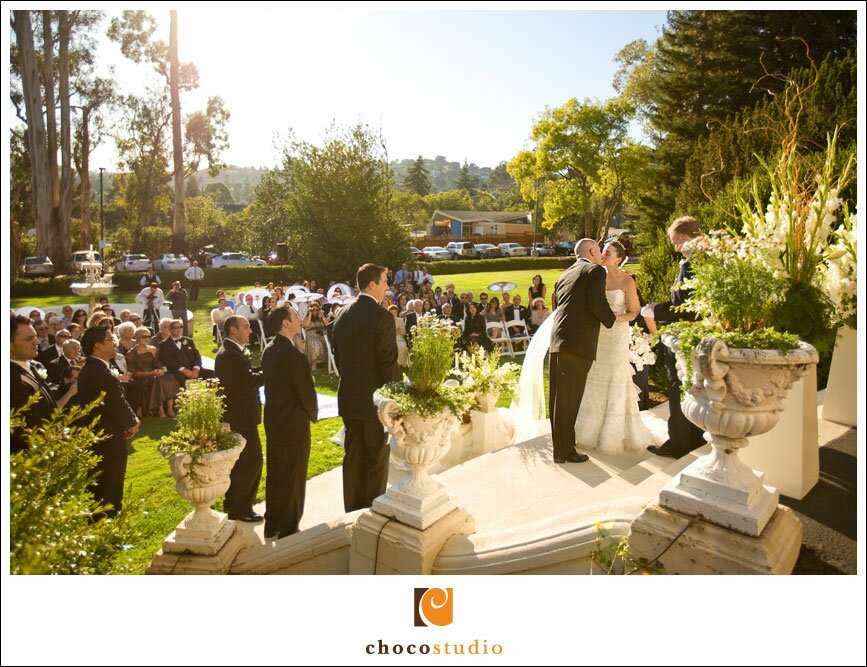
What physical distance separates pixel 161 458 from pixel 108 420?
1.47 meters

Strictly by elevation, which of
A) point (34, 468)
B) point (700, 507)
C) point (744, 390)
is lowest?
point (700, 507)

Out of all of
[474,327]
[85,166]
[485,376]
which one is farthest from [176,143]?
[474,327]

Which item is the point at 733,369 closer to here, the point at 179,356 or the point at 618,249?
the point at 618,249

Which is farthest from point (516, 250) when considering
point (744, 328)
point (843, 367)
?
point (744, 328)

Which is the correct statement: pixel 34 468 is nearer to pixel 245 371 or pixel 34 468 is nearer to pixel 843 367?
pixel 245 371

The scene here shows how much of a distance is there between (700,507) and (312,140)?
14.0 ft

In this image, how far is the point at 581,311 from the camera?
413cm

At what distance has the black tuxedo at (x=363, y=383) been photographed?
12.6 ft

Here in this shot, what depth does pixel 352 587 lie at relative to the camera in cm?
247

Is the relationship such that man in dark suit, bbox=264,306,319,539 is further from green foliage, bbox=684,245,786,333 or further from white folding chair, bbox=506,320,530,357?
white folding chair, bbox=506,320,530,357

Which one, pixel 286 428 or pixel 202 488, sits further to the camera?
pixel 286 428

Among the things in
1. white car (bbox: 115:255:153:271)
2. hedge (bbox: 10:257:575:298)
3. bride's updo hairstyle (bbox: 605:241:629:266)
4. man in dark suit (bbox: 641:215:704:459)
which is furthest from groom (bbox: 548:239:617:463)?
white car (bbox: 115:255:153:271)

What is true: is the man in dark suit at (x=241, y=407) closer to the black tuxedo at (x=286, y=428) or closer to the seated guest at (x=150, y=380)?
the black tuxedo at (x=286, y=428)

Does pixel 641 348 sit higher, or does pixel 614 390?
pixel 641 348
